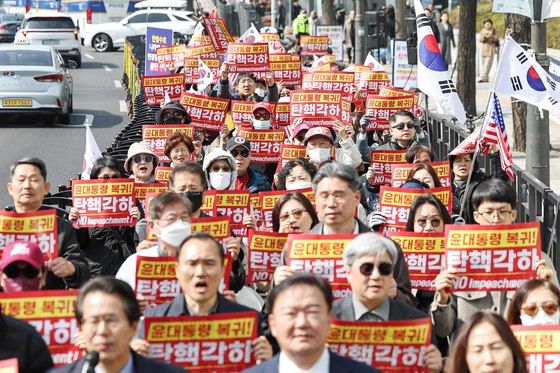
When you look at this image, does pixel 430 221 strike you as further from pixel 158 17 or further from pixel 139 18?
pixel 139 18

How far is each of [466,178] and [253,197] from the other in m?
2.54

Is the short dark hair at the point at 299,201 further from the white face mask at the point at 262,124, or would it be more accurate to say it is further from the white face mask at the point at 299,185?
the white face mask at the point at 262,124

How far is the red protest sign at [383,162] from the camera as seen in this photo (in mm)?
14250

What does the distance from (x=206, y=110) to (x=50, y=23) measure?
3232 centimetres

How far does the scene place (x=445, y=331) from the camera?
27.8 ft

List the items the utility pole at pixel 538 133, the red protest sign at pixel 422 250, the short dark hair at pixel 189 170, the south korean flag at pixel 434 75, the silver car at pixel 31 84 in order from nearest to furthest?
the red protest sign at pixel 422 250 → the short dark hair at pixel 189 170 → the utility pole at pixel 538 133 → the south korean flag at pixel 434 75 → the silver car at pixel 31 84

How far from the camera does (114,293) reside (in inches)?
271

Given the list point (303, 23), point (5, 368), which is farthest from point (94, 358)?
point (303, 23)

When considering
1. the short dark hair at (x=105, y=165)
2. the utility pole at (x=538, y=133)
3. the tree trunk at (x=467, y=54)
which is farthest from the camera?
the tree trunk at (x=467, y=54)

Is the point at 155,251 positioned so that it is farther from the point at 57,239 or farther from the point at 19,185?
the point at 19,185

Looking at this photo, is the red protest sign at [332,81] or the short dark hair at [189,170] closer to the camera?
the short dark hair at [189,170]

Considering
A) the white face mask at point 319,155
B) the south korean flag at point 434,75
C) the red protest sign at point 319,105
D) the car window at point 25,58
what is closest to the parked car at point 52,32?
the car window at point 25,58

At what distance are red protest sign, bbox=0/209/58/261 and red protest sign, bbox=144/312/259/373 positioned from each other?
212 cm

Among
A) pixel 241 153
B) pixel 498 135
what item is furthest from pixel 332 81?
pixel 241 153
